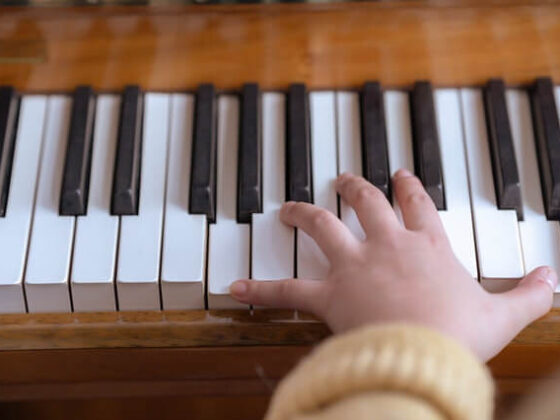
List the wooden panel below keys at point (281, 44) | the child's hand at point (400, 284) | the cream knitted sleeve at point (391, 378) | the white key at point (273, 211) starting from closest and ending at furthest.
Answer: the cream knitted sleeve at point (391, 378)
the child's hand at point (400, 284)
the white key at point (273, 211)
the wooden panel below keys at point (281, 44)

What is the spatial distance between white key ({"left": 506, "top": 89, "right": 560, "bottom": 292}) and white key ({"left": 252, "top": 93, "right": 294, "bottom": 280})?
11.9 inches

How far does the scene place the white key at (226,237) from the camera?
1021mm

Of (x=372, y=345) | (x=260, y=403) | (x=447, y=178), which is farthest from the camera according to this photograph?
→ (x=260, y=403)

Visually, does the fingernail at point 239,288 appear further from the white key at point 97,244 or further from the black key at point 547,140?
the black key at point 547,140

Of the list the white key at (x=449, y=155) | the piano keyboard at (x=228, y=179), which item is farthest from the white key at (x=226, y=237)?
the white key at (x=449, y=155)

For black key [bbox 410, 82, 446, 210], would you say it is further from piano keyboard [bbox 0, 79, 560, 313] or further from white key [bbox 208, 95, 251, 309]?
white key [bbox 208, 95, 251, 309]

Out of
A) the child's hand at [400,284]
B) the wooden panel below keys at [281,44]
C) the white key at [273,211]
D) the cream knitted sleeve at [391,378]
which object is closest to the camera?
the cream knitted sleeve at [391,378]

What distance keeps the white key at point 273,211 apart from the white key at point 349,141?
0.25 ft

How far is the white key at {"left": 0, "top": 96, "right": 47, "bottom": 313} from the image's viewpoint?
1029 mm

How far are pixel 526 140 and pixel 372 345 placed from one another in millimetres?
486

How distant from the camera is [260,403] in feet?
4.33

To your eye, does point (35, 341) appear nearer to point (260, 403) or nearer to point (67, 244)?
point (67, 244)

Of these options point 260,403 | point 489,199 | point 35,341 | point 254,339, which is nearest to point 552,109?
point 489,199

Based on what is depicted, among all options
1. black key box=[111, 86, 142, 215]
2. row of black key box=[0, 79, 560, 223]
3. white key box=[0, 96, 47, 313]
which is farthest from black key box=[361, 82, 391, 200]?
white key box=[0, 96, 47, 313]
